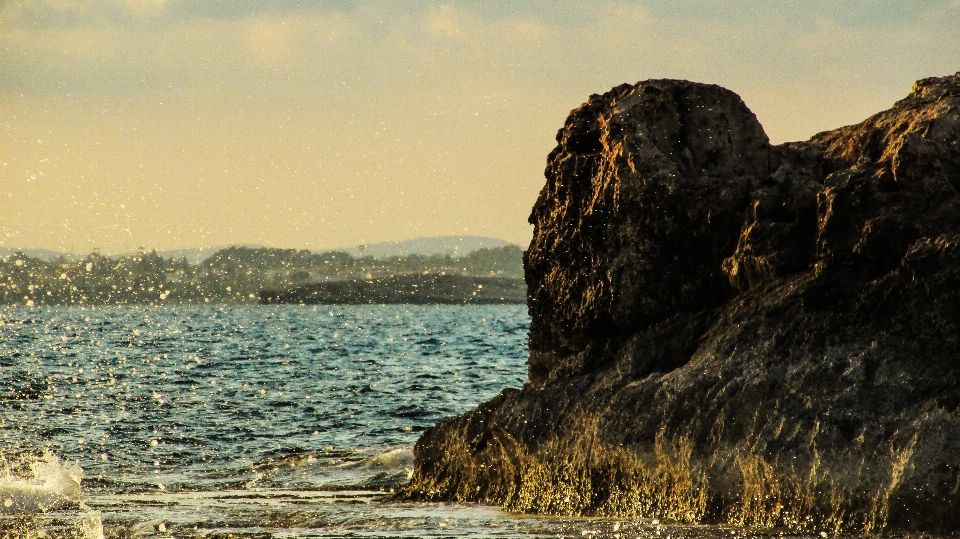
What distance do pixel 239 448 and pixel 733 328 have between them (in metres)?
10.7

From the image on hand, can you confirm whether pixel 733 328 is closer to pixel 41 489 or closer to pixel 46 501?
pixel 46 501

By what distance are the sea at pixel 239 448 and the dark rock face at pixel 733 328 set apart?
570 millimetres

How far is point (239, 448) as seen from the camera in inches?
682

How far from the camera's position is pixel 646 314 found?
9734 millimetres

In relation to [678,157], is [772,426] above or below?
below

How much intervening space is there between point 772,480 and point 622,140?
356cm

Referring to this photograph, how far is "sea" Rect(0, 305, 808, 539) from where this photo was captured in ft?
29.2

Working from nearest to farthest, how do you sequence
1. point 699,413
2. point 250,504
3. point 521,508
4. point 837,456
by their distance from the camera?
point 837,456
point 699,413
point 521,508
point 250,504

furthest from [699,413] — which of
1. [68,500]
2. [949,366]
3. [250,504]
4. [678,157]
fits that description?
[68,500]

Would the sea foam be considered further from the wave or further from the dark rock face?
the dark rock face

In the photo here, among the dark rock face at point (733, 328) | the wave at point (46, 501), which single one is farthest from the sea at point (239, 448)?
the dark rock face at point (733, 328)

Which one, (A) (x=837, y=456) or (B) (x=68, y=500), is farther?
(B) (x=68, y=500)

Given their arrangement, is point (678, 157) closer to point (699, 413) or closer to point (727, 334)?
point (727, 334)

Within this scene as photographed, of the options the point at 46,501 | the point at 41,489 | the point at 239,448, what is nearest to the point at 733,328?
the point at 46,501
